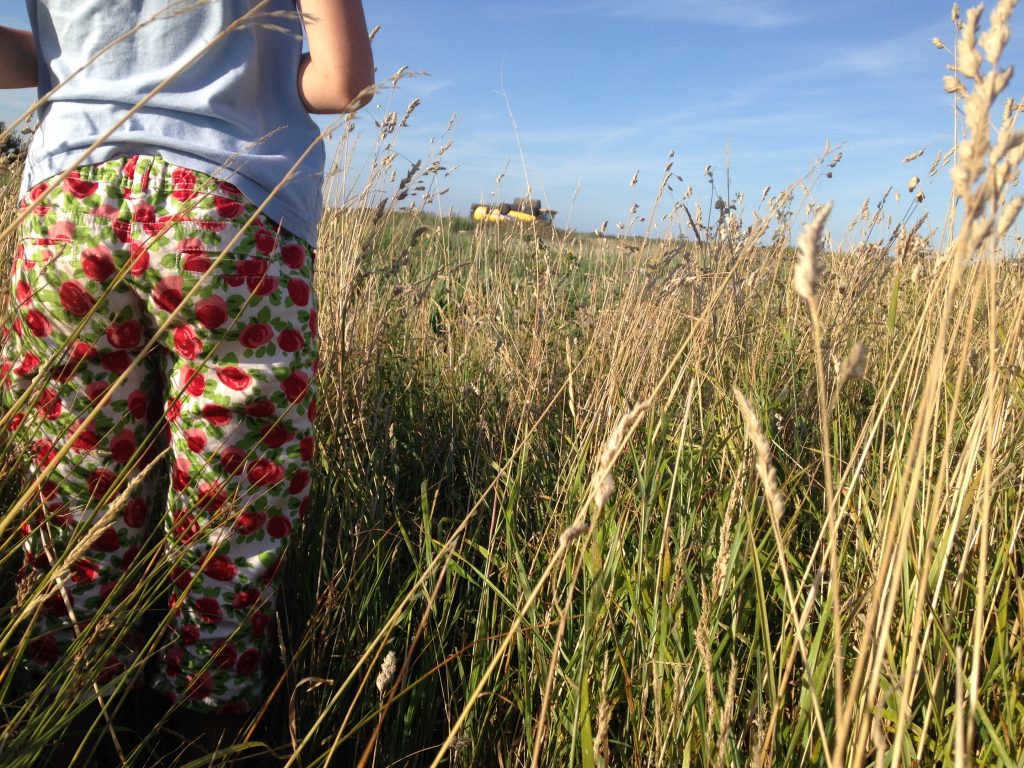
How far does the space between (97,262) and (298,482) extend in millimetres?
442

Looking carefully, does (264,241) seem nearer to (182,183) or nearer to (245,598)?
(182,183)

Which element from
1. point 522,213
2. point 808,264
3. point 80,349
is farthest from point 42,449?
point 522,213

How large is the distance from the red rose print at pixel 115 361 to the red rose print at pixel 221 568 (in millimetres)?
324

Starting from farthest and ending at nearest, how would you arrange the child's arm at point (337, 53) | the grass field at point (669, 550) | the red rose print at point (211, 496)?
1. the red rose print at point (211, 496)
2. the child's arm at point (337, 53)
3. the grass field at point (669, 550)

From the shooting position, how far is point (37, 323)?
1.17m

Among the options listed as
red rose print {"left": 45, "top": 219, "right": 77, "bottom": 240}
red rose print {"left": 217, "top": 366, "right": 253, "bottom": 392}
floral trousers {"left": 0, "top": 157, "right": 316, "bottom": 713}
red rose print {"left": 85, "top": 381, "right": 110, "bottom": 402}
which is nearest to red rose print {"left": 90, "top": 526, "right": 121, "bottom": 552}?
floral trousers {"left": 0, "top": 157, "right": 316, "bottom": 713}

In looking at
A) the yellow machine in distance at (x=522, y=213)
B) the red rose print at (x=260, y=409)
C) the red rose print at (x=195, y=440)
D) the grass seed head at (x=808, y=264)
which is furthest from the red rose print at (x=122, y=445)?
the yellow machine in distance at (x=522, y=213)

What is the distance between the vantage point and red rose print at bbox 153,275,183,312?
1123 mm

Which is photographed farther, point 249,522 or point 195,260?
point 249,522

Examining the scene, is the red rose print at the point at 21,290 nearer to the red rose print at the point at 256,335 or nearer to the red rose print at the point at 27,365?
the red rose print at the point at 27,365

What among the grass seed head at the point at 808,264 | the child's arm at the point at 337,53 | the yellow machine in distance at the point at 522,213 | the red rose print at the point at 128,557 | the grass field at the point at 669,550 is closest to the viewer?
the grass seed head at the point at 808,264

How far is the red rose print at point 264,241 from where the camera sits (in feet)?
3.80

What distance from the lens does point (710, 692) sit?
0.91 m

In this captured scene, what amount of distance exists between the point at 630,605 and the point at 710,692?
1.15 feet
